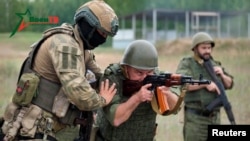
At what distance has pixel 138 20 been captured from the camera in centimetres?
859

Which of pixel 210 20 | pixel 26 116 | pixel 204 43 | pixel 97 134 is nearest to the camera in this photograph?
pixel 26 116

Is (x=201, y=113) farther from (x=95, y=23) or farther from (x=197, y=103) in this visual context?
(x=95, y=23)

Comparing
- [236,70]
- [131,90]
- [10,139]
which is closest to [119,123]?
[131,90]

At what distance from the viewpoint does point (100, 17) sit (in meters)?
2.89

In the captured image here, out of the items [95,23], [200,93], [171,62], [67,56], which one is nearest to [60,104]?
[67,56]

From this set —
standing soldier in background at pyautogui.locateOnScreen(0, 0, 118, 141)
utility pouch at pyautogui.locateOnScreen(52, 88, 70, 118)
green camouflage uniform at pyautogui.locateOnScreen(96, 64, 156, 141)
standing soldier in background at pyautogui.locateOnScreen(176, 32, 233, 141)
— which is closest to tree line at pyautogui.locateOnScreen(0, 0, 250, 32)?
standing soldier in background at pyautogui.locateOnScreen(176, 32, 233, 141)

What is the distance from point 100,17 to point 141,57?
385mm

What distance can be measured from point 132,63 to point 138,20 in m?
5.53

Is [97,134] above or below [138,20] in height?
below

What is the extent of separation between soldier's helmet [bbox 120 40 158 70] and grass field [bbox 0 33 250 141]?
2.43 meters

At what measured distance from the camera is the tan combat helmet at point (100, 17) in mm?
2883

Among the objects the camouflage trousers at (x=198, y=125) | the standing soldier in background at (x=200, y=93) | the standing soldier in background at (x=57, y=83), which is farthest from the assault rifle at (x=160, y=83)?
the camouflage trousers at (x=198, y=125)

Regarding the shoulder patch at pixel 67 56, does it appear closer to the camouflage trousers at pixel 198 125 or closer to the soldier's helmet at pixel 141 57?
the soldier's helmet at pixel 141 57

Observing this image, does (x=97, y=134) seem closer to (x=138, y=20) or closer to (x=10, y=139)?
(x=10, y=139)
